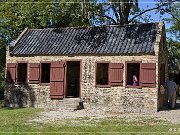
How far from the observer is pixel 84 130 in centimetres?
1486

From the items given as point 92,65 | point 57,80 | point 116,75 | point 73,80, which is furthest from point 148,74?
point 73,80

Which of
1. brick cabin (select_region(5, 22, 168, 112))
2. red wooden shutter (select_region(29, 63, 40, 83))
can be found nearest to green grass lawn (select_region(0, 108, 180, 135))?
brick cabin (select_region(5, 22, 168, 112))

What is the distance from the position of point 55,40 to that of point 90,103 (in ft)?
16.5

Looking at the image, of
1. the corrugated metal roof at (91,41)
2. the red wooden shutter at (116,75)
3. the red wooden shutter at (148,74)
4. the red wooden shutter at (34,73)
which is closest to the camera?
the red wooden shutter at (148,74)

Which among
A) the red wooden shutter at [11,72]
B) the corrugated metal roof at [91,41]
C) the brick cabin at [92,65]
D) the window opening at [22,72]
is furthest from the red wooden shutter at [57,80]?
the red wooden shutter at [11,72]

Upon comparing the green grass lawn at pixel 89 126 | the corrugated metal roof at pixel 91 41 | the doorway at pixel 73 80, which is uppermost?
the corrugated metal roof at pixel 91 41

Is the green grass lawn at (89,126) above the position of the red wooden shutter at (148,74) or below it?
below

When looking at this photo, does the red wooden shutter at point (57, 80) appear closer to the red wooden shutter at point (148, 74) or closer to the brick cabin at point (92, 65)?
the brick cabin at point (92, 65)

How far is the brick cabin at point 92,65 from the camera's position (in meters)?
22.2

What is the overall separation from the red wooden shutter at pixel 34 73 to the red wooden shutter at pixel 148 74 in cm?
665

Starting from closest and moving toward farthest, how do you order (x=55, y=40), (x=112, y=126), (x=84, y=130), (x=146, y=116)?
(x=84, y=130) < (x=112, y=126) < (x=146, y=116) < (x=55, y=40)

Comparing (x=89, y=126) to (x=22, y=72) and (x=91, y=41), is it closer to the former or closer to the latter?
(x=91, y=41)

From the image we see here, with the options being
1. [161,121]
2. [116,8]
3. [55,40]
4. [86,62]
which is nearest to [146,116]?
[161,121]

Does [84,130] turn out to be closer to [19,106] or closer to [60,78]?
[60,78]
